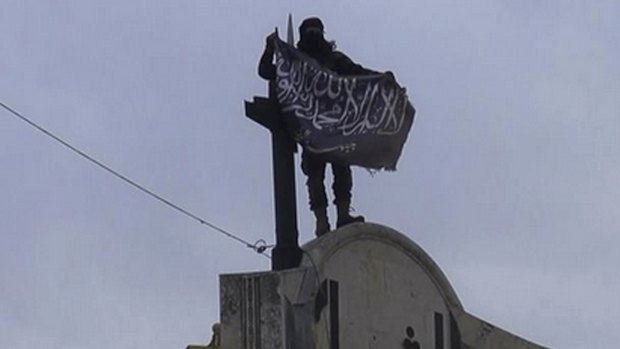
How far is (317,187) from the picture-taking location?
923 inches

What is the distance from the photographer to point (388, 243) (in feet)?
77.8

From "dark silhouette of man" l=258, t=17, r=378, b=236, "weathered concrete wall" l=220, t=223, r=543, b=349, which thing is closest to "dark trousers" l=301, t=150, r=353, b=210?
"dark silhouette of man" l=258, t=17, r=378, b=236

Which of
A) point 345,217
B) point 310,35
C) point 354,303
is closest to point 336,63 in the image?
point 310,35

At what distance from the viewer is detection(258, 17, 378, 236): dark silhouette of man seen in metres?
23.3

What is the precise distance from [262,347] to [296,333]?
47 centimetres

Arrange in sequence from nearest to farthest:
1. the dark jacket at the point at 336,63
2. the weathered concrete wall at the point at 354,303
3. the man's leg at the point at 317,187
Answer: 1. the weathered concrete wall at the point at 354,303
2. the man's leg at the point at 317,187
3. the dark jacket at the point at 336,63

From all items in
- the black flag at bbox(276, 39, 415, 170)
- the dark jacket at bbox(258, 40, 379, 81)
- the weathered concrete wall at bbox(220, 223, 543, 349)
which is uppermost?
the dark jacket at bbox(258, 40, 379, 81)

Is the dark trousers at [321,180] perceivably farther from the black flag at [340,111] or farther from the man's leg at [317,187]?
the black flag at [340,111]

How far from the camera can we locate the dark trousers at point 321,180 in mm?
23359

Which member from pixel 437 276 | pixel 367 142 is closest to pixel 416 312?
pixel 437 276

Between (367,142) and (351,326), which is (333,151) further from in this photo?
(351,326)

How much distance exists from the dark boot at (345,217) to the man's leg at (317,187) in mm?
177

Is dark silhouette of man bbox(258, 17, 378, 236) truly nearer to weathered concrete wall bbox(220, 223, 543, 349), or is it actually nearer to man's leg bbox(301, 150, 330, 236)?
man's leg bbox(301, 150, 330, 236)

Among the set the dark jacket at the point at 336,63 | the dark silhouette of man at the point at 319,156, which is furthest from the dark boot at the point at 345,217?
the dark jacket at the point at 336,63
